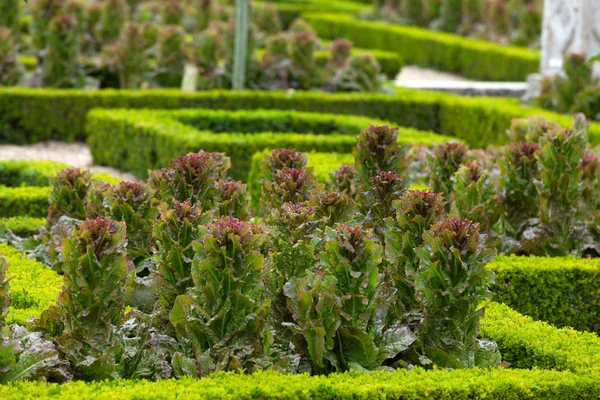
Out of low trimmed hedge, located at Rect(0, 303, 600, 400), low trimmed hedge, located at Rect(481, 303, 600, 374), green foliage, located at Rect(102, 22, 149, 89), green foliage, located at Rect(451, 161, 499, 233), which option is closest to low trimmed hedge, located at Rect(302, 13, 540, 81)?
green foliage, located at Rect(102, 22, 149, 89)

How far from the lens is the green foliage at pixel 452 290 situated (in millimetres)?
4656

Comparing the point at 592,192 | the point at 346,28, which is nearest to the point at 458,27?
the point at 346,28

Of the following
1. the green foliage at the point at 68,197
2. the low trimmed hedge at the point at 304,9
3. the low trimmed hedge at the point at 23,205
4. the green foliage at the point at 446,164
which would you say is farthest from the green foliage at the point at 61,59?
the low trimmed hedge at the point at 304,9

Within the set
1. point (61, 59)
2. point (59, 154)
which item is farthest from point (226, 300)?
point (61, 59)

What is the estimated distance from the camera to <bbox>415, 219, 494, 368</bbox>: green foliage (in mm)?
4656

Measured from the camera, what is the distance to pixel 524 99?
1322 centimetres

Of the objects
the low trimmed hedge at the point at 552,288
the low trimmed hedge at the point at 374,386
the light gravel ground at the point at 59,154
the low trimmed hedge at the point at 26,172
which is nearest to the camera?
the low trimmed hedge at the point at 374,386

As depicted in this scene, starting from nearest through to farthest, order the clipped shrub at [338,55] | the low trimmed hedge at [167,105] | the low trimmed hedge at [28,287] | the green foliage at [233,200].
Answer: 1. the low trimmed hedge at [28,287]
2. the green foliage at [233,200]
3. the low trimmed hedge at [167,105]
4. the clipped shrub at [338,55]

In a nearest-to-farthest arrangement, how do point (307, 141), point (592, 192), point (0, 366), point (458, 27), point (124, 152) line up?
1. point (0, 366)
2. point (592, 192)
3. point (307, 141)
4. point (124, 152)
5. point (458, 27)

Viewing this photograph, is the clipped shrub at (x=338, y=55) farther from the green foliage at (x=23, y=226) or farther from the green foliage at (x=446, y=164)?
the green foliage at (x=23, y=226)

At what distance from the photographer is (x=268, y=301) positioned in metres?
4.55

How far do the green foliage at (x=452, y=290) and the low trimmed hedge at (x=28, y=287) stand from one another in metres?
1.68

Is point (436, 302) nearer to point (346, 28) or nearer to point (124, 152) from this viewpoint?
point (124, 152)

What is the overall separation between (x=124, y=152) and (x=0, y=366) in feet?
23.7
